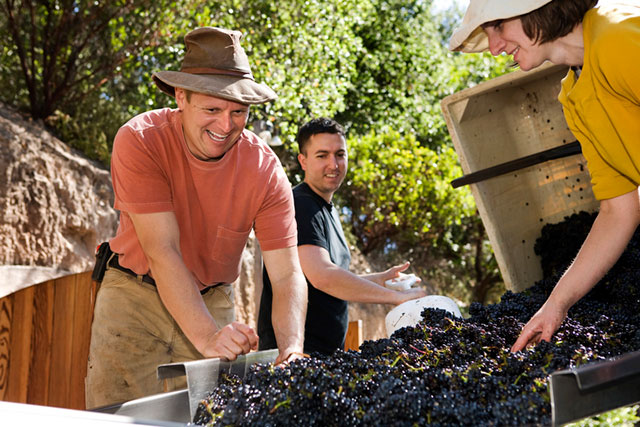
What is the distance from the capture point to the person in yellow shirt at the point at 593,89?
1576 mm

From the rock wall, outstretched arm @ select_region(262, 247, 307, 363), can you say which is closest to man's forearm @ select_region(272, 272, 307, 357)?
outstretched arm @ select_region(262, 247, 307, 363)

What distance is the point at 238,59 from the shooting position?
7.09 feet

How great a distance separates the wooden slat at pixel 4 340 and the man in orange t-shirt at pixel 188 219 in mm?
962

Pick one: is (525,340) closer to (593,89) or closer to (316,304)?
(593,89)

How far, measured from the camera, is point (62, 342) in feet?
10.6

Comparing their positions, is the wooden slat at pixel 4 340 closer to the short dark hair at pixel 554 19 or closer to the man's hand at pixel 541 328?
the man's hand at pixel 541 328

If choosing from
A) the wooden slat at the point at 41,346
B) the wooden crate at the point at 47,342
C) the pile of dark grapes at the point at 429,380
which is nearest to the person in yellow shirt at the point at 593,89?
the pile of dark grapes at the point at 429,380

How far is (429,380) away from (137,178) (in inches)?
49.0

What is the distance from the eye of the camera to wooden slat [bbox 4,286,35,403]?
310 centimetres

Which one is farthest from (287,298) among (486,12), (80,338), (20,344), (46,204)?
(46,204)

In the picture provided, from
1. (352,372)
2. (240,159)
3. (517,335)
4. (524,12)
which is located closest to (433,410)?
(352,372)

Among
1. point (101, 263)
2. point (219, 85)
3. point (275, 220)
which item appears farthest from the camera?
point (101, 263)

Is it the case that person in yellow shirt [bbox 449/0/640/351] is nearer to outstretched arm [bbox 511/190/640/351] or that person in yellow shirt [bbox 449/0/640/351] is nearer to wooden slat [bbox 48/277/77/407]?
outstretched arm [bbox 511/190/640/351]

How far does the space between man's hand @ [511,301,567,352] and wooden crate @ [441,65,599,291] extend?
50.7 inches
